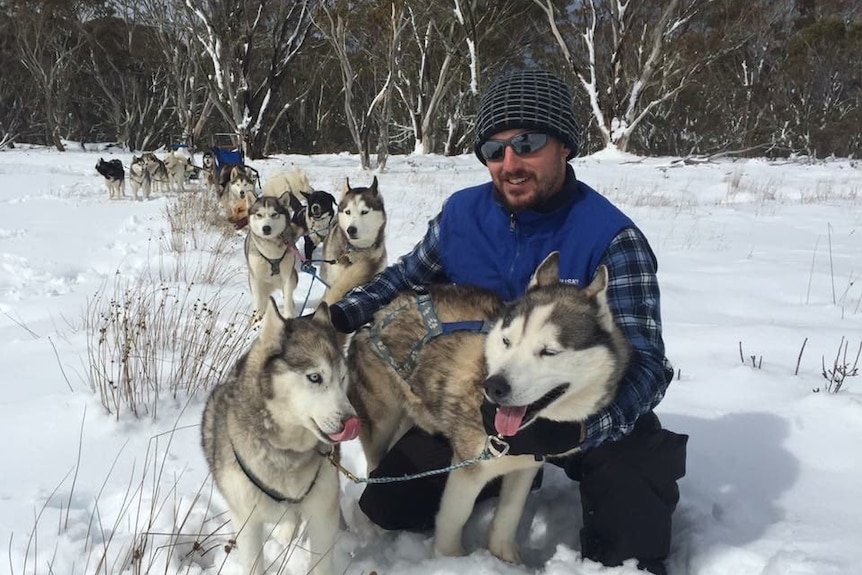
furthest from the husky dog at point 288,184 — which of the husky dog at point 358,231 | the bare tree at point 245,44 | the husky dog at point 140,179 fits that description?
the bare tree at point 245,44

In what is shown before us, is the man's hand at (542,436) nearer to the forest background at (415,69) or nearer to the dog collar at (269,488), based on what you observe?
the dog collar at (269,488)

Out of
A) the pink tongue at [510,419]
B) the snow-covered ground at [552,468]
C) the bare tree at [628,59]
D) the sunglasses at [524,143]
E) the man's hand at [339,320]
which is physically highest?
the bare tree at [628,59]

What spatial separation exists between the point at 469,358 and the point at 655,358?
0.65 m

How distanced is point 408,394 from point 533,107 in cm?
125

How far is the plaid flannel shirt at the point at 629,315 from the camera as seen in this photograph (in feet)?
6.45

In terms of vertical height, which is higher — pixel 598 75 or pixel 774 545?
pixel 598 75

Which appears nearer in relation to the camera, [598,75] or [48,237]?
[48,237]

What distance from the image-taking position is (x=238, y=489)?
1999 mm

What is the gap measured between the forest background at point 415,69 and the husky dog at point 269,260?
10817 millimetres

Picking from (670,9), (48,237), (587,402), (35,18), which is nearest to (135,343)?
(587,402)

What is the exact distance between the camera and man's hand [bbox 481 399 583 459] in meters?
1.87

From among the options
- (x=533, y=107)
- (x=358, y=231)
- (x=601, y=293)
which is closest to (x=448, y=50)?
(x=358, y=231)

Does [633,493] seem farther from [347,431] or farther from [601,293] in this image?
[347,431]

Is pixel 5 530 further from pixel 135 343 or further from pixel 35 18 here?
pixel 35 18
